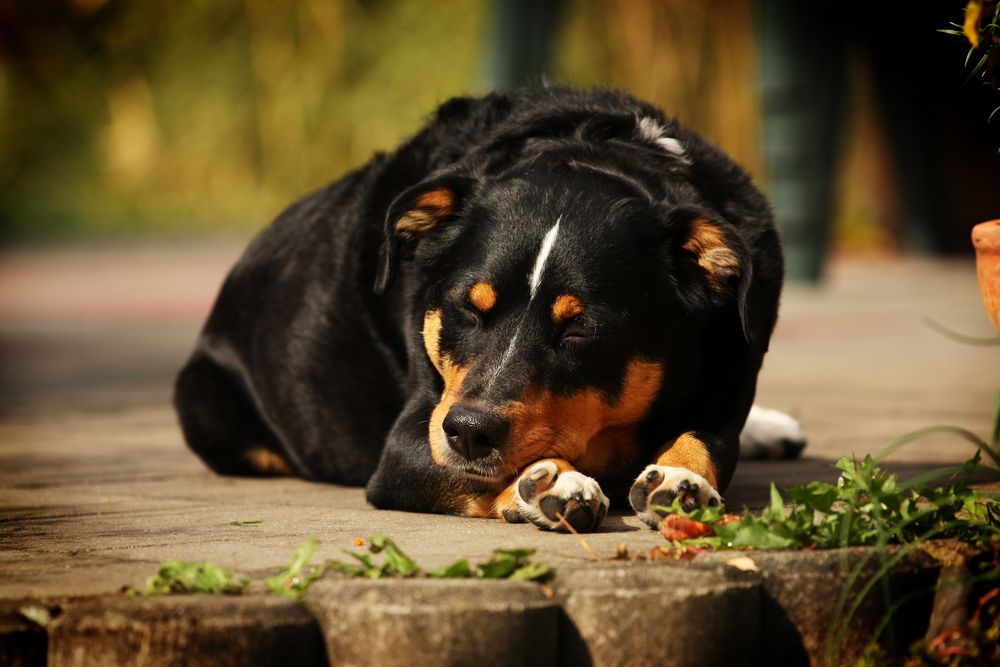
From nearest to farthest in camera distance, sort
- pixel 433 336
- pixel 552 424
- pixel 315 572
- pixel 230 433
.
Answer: pixel 315 572 → pixel 552 424 → pixel 433 336 → pixel 230 433

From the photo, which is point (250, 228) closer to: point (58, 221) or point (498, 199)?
point (58, 221)

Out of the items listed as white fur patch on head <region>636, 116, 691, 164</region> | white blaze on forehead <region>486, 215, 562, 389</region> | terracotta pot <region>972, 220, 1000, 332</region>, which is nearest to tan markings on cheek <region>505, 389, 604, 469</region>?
white blaze on forehead <region>486, 215, 562, 389</region>

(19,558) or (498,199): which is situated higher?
(498,199)

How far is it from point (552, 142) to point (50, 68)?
17304 millimetres

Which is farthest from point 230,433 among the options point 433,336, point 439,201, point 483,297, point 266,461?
point 483,297

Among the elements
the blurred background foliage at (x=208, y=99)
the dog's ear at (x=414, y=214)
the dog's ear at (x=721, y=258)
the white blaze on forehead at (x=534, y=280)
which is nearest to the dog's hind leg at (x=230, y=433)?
the dog's ear at (x=414, y=214)

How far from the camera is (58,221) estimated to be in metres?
19.8

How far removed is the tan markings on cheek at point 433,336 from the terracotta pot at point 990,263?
145cm

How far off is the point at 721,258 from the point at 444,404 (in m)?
0.85

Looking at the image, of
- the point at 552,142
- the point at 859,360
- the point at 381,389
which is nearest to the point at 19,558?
the point at 381,389

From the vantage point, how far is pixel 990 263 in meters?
3.52

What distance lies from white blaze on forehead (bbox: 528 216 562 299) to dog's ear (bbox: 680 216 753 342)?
1.28 ft

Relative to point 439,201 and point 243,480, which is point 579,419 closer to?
point 439,201

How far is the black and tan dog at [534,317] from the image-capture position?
12.1ft
